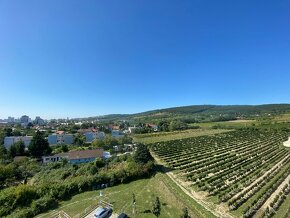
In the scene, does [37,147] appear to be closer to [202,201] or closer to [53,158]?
[53,158]

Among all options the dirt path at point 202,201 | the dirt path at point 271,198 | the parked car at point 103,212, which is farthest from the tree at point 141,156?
the dirt path at point 271,198

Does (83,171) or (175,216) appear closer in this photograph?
(175,216)

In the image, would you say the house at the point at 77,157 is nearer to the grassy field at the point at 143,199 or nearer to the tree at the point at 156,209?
the grassy field at the point at 143,199

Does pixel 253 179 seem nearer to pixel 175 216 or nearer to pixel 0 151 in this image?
pixel 175 216

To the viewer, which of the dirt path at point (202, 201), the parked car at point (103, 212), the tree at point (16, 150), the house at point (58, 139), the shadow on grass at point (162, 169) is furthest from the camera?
the house at point (58, 139)

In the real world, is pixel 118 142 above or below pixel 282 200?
above

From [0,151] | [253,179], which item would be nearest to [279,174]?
[253,179]
